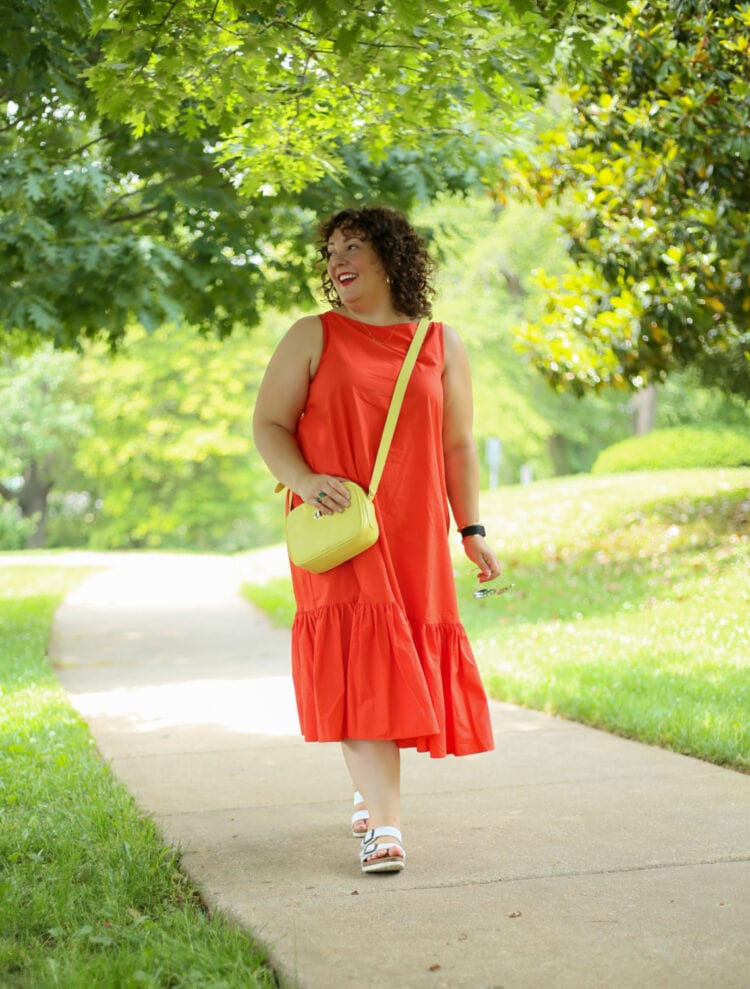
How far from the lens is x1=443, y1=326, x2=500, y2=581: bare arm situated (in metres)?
4.51

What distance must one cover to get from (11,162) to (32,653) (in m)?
4.01

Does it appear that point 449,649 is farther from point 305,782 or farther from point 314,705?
point 305,782

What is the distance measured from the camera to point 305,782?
5699mm

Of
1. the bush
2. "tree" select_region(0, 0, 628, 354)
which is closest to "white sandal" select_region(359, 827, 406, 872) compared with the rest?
"tree" select_region(0, 0, 628, 354)

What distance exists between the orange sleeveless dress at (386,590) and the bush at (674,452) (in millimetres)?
21894

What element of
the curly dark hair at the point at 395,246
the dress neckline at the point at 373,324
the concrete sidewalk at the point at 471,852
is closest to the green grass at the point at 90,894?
the concrete sidewalk at the point at 471,852

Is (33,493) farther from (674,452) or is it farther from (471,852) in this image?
(471,852)

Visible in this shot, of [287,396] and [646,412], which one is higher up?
[287,396]

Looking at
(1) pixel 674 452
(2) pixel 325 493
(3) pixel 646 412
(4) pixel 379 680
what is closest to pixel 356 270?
(2) pixel 325 493

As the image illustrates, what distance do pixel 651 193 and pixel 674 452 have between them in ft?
52.1

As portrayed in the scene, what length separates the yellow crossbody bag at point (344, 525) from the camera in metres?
4.06

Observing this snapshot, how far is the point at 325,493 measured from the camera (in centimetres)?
410

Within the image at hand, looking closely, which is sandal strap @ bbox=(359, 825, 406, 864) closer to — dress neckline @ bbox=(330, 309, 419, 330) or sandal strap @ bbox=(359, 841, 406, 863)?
sandal strap @ bbox=(359, 841, 406, 863)

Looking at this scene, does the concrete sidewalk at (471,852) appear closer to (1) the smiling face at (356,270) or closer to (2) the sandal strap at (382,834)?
(2) the sandal strap at (382,834)
